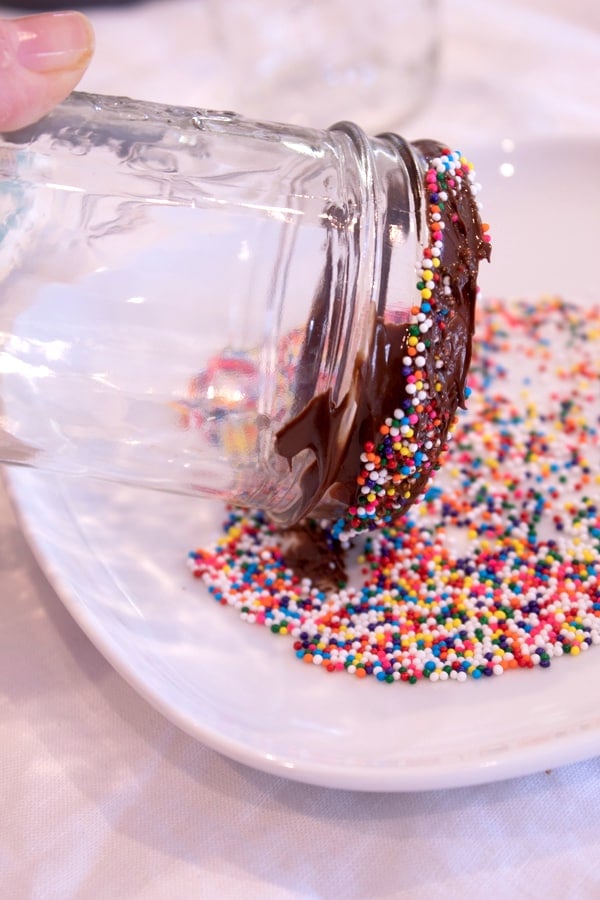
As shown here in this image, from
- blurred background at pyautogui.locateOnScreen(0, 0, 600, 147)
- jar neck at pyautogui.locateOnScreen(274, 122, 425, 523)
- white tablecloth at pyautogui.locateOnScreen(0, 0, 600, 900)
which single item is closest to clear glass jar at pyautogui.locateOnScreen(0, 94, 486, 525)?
jar neck at pyautogui.locateOnScreen(274, 122, 425, 523)

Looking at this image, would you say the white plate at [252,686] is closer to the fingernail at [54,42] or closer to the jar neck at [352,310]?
the jar neck at [352,310]

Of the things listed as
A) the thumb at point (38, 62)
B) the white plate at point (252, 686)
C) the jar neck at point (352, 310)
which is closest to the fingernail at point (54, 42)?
the thumb at point (38, 62)

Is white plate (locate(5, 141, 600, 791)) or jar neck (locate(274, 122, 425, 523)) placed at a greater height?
jar neck (locate(274, 122, 425, 523))

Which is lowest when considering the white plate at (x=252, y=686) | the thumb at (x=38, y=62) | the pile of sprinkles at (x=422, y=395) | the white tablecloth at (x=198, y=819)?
the white tablecloth at (x=198, y=819)

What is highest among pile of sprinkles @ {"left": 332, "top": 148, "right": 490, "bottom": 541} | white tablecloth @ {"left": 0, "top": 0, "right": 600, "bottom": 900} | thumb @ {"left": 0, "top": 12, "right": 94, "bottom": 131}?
thumb @ {"left": 0, "top": 12, "right": 94, "bottom": 131}

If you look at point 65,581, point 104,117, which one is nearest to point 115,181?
point 104,117

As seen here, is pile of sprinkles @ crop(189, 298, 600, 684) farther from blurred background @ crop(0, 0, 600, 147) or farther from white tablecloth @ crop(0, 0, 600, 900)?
blurred background @ crop(0, 0, 600, 147)

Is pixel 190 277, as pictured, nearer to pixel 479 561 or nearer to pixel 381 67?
pixel 479 561

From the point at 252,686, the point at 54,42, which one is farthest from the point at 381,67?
the point at 252,686

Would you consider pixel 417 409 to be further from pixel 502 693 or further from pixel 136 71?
pixel 136 71
